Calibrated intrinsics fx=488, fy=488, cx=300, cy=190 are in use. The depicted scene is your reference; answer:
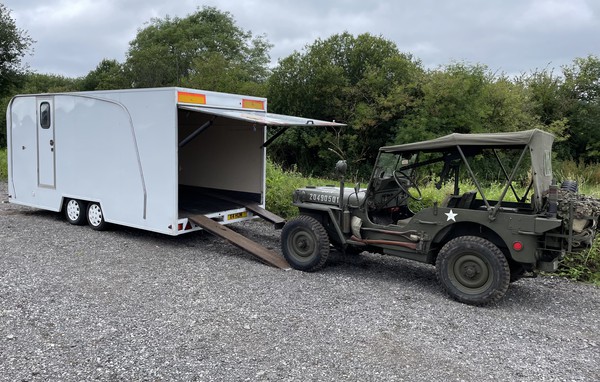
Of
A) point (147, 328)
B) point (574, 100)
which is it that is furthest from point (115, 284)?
point (574, 100)

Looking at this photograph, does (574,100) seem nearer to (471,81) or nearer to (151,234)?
(471,81)

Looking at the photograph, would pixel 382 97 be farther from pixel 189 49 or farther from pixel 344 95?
pixel 189 49

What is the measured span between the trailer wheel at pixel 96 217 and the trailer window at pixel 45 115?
189 centimetres

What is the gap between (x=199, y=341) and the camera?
4359 millimetres

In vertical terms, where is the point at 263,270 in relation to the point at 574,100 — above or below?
below

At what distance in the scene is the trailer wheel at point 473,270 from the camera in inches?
208

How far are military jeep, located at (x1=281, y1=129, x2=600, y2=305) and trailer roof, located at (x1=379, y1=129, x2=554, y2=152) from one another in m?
0.01

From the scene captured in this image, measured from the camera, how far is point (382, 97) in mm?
24344

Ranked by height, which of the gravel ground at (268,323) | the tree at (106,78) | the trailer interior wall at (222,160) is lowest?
the gravel ground at (268,323)

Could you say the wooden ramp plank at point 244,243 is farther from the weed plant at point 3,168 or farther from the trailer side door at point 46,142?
the weed plant at point 3,168

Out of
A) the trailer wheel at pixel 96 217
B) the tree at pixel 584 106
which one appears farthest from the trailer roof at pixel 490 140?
the tree at pixel 584 106

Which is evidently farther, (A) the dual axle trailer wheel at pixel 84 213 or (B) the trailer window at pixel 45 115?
(B) the trailer window at pixel 45 115

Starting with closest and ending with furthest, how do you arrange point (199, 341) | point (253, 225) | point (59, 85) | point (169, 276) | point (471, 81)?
1. point (199, 341)
2. point (169, 276)
3. point (253, 225)
4. point (471, 81)
5. point (59, 85)

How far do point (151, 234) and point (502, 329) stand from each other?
6.24 meters
